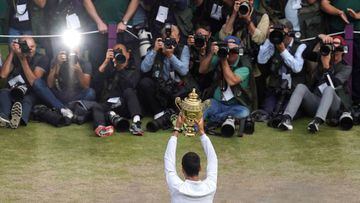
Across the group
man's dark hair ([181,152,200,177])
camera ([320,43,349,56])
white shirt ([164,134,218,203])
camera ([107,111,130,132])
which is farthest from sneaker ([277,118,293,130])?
man's dark hair ([181,152,200,177])

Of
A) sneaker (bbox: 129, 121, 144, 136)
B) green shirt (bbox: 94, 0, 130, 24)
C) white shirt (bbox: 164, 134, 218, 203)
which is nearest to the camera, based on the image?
white shirt (bbox: 164, 134, 218, 203)

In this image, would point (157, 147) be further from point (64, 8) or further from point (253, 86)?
point (64, 8)

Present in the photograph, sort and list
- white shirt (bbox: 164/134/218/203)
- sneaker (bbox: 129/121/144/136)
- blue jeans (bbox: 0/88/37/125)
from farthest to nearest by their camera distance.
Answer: blue jeans (bbox: 0/88/37/125) < sneaker (bbox: 129/121/144/136) < white shirt (bbox: 164/134/218/203)

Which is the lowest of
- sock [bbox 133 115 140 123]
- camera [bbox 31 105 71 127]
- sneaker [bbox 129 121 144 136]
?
camera [bbox 31 105 71 127]

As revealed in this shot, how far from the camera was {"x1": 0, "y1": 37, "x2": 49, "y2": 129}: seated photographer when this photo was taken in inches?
420

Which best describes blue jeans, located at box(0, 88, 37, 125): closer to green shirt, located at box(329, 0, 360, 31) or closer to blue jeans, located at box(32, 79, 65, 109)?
blue jeans, located at box(32, 79, 65, 109)

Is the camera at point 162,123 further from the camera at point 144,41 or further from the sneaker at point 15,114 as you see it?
the sneaker at point 15,114

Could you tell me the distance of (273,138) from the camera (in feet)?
34.3

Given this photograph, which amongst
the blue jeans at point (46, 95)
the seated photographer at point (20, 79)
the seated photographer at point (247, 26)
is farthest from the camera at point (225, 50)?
the seated photographer at point (20, 79)

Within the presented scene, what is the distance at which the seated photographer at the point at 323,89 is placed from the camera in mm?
10531

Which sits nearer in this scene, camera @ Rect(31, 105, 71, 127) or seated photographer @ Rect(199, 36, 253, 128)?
seated photographer @ Rect(199, 36, 253, 128)

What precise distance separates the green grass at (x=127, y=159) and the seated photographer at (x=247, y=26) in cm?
108

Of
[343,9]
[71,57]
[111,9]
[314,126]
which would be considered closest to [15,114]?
[71,57]

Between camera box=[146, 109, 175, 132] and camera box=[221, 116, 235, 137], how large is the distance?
0.69 meters
